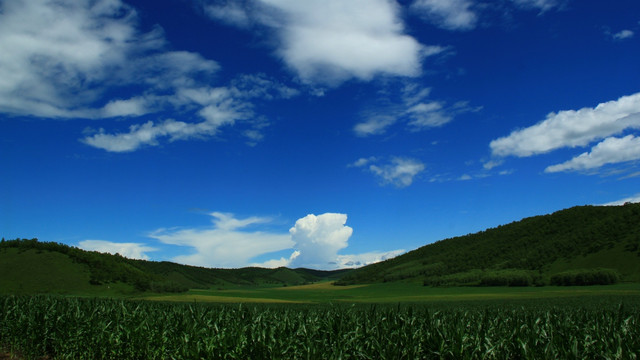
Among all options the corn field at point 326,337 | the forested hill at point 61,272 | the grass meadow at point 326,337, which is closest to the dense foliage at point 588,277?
the corn field at point 326,337

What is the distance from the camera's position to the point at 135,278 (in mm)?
107188

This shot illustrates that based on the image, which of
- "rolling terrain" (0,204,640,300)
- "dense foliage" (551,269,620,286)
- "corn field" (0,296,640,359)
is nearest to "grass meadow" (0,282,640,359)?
"corn field" (0,296,640,359)

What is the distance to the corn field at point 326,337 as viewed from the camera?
1137 cm

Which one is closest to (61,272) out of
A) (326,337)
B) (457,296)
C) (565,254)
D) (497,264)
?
(457,296)

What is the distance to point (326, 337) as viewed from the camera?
1392 cm

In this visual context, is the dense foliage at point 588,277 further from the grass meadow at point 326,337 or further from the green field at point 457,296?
the grass meadow at point 326,337

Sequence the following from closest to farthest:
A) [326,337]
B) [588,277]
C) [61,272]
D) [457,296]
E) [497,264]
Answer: [326,337] < [457,296] < [61,272] < [588,277] < [497,264]

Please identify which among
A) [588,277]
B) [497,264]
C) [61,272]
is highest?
[61,272]

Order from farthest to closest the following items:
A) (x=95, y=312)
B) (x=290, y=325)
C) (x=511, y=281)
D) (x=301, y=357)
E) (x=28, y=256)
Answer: (x=511, y=281)
(x=28, y=256)
(x=95, y=312)
(x=290, y=325)
(x=301, y=357)

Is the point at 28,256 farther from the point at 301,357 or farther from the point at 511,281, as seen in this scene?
the point at 511,281

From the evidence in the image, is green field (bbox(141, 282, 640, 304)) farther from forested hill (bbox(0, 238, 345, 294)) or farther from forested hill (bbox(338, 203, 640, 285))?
forested hill (bbox(338, 203, 640, 285))

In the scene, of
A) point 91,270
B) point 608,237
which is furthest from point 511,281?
point 91,270

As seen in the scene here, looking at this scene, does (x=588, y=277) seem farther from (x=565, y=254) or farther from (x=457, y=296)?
(x=457, y=296)

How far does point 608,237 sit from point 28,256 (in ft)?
646
